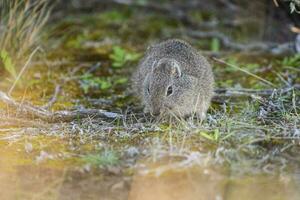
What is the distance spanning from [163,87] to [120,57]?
2.62 metres

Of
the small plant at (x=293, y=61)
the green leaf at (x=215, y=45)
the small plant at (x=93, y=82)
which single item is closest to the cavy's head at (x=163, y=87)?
the small plant at (x=93, y=82)

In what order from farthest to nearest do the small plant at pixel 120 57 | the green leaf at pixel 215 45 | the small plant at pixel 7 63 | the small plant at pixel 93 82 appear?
1. the green leaf at pixel 215 45
2. the small plant at pixel 120 57
3. the small plant at pixel 93 82
4. the small plant at pixel 7 63

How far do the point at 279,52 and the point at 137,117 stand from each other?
3.45 m

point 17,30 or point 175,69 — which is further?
point 17,30

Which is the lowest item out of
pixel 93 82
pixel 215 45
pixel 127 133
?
pixel 93 82

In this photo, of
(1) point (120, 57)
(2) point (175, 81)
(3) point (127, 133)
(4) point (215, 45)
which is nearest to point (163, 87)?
(2) point (175, 81)

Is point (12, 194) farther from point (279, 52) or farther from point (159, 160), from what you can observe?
point (279, 52)

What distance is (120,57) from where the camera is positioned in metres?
9.37

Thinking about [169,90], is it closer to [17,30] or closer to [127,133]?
[127,133]

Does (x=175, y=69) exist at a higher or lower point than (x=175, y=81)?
higher

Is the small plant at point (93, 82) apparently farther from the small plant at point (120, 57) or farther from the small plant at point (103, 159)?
the small plant at point (103, 159)

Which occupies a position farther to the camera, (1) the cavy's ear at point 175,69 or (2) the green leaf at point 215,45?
(2) the green leaf at point 215,45

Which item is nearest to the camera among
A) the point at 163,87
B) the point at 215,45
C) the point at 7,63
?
the point at 163,87

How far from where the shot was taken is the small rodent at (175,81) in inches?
270
